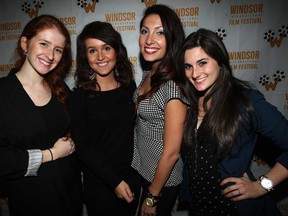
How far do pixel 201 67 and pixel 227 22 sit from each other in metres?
1.17

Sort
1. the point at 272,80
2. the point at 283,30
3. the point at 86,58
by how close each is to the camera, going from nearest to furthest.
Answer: the point at 86,58 → the point at 283,30 → the point at 272,80

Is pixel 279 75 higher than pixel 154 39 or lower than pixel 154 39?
lower

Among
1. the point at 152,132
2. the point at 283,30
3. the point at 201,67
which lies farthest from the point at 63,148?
the point at 283,30

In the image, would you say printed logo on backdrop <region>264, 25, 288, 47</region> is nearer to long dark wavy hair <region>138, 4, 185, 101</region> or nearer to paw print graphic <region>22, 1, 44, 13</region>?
long dark wavy hair <region>138, 4, 185, 101</region>

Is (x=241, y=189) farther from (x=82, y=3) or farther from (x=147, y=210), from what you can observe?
(x=82, y=3)

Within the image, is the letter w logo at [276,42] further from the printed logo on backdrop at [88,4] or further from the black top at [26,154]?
the black top at [26,154]

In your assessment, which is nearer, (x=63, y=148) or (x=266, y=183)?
(x=266, y=183)

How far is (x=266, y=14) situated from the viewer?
86.2 inches

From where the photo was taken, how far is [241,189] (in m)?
1.34

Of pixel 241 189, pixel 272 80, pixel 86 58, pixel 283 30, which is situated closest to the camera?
pixel 241 189

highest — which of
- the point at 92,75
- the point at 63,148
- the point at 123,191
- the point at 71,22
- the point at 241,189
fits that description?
the point at 71,22

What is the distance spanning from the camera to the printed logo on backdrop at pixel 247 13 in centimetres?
219

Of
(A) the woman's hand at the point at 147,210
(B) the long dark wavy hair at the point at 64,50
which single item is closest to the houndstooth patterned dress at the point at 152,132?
(A) the woman's hand at the point at 147,210

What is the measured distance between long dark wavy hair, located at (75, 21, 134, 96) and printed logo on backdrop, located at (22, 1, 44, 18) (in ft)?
3.00
